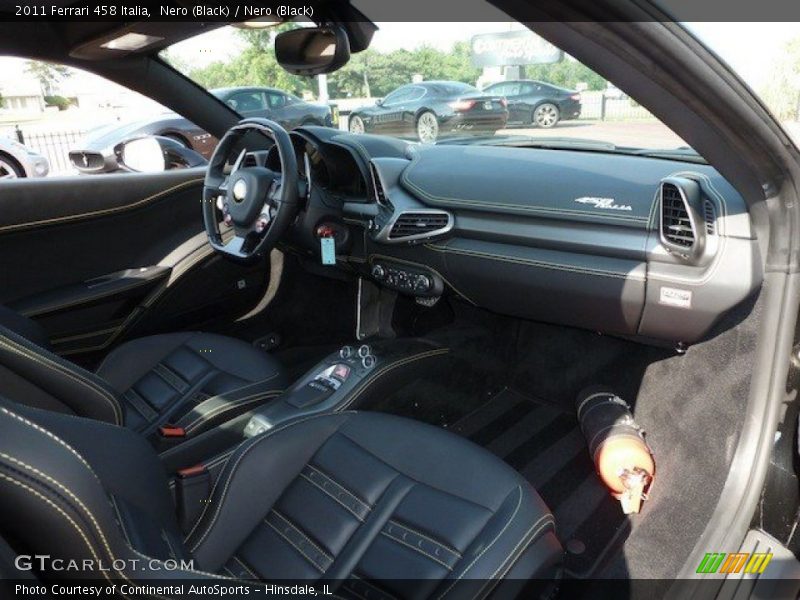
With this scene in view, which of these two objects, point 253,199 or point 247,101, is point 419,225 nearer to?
A: point 253,199

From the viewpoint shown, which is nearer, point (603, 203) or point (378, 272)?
point (603, 203)

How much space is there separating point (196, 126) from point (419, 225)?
1.36 m

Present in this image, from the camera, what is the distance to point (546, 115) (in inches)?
90.7

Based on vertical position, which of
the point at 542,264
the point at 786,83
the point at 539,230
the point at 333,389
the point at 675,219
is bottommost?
the point at 333,389

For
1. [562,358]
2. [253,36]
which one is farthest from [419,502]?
[253,36]

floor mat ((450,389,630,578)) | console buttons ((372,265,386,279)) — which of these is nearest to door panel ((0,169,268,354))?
console buttons ((372,265,386,279))

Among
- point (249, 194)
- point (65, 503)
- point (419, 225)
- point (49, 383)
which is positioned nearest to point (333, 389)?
point (419, 225)

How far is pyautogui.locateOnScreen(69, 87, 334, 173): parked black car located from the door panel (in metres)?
0.23

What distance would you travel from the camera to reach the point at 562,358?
9.39 ft

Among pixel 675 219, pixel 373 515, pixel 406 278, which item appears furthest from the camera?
pixel 406 278

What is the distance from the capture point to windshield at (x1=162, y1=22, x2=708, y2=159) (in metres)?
1.80

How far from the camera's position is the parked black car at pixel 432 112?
2418 millimetres

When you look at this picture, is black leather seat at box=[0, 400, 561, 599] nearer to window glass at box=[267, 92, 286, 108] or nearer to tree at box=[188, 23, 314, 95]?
tree at box=[188, 23, 314, 95]

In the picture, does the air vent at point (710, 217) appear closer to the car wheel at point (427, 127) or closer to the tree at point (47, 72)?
the car wheel at point (427, 127)
